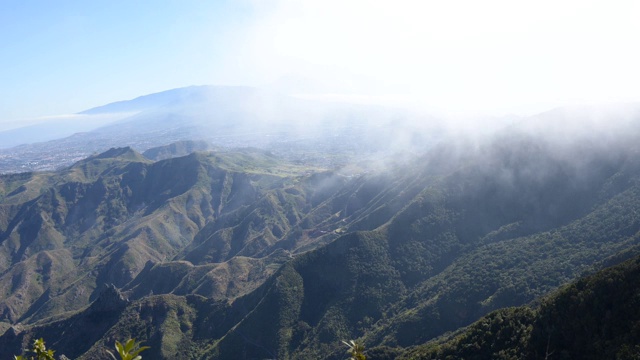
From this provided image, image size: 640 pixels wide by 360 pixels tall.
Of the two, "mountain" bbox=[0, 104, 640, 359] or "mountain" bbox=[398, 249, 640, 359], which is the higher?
"mountain" bbox=[398, 249, 640, 359]

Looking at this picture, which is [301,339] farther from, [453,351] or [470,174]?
[470,174]

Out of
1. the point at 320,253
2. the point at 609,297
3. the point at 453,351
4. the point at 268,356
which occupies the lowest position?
the point at 268,356

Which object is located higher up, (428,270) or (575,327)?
(575,327)

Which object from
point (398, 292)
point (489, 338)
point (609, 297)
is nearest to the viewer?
point (609, 297)

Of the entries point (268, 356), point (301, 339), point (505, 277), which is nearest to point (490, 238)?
point (505, 277)

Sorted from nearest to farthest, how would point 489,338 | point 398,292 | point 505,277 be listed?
point 489,338 < point 505,277 < point 398,292

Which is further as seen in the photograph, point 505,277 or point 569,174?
point 569,174

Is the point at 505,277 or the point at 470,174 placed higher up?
the point at 470,174

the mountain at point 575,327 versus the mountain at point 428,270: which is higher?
the mountain at point 575,327

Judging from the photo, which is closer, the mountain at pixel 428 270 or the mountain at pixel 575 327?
the mountain at pixel 575 327

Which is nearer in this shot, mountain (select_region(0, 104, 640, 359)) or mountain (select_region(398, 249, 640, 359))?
mountain (select_region(398, 249, 640, 359))

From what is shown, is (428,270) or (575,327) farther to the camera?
(428,270)
